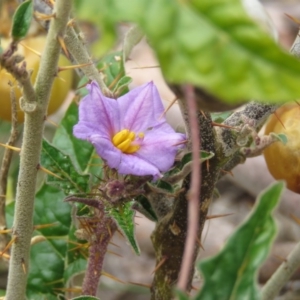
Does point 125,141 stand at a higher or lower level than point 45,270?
higher

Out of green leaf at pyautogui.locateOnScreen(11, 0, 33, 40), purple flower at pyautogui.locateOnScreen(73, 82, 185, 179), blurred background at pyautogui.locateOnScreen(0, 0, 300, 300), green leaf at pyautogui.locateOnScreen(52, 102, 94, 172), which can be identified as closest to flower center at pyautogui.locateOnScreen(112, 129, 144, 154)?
purple flower at pyautogui.locateOnScreen(73, 82, 185, 179)

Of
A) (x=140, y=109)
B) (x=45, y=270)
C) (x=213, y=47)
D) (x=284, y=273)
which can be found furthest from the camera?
(x=45, y=270)

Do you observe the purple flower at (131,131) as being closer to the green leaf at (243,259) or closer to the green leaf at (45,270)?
the green leaf at (243,259)

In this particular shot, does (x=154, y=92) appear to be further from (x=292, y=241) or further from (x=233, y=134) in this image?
(x=292, y=241)

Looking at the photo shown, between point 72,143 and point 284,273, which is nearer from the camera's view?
point 284,273

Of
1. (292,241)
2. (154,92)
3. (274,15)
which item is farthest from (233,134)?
(274,15)

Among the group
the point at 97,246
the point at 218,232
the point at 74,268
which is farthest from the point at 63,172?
the point at 218,232

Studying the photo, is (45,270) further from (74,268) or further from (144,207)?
(144,207)
